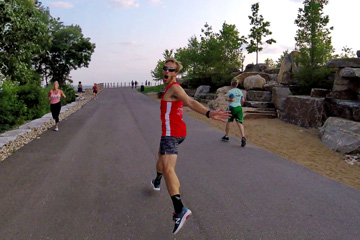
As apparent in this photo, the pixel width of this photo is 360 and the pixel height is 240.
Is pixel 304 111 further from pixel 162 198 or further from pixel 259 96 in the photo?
pixel 162 198

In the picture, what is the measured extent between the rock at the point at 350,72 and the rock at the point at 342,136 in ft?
6.59

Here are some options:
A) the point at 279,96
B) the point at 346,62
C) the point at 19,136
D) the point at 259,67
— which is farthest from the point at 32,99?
the point at 259,67

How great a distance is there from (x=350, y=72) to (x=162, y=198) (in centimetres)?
901

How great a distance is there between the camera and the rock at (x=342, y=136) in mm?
7195

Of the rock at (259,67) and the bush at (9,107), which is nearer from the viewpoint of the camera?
the bush at (9,107)

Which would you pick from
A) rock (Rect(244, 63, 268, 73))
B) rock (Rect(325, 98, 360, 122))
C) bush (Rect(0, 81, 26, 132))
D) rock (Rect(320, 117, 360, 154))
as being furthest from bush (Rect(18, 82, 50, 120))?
rock (Rect(244, 63, 268, 73))

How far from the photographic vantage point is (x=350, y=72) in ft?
31.9

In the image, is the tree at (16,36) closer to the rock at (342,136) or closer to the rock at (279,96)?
the rock at (342,136)

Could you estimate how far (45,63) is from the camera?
3659 cm

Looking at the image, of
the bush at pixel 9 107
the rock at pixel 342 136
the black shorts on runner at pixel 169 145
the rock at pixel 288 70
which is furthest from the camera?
the rock at pixel 288 70

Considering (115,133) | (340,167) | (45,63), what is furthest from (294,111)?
(45,63)

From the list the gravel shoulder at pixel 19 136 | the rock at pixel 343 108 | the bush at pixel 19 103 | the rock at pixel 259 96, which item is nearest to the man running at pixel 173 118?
the gravel shoulder at pixel 19 136

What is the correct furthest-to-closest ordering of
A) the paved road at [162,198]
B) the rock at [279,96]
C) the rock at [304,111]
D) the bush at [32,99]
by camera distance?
1. the rock at [279,96]
2. the bush at [32,99]
3. the rock at [304,111]
4. the paved road at [162,198]

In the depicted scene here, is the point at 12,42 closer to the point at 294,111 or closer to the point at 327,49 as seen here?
the point at 294,111
